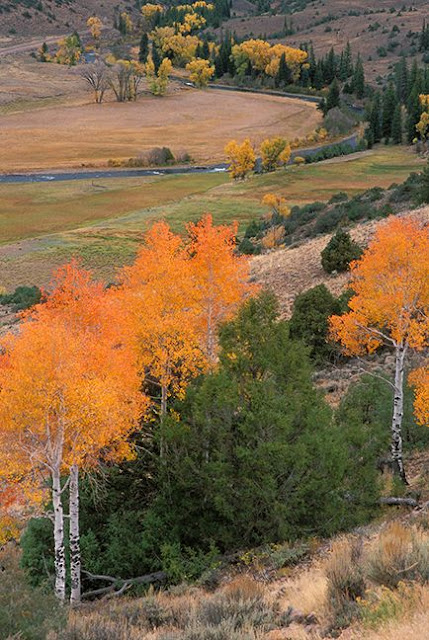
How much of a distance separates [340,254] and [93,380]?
24141 mm

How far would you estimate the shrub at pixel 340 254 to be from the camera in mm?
36366

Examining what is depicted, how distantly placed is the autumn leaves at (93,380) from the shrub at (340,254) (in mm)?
14340

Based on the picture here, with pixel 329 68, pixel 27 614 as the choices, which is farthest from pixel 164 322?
pixel 329 68

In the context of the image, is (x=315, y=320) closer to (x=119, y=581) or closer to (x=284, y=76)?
(x=119, y=581)


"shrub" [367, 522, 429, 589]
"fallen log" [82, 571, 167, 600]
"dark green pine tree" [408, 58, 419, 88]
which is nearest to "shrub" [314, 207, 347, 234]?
"fallen log" [82, 571, 167, 600]

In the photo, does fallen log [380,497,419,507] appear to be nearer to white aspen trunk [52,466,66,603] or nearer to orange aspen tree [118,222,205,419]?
orange aspen tree [118,222,205,419]

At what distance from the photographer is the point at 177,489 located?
636 inches

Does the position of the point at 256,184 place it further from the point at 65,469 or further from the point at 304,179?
the point at 65,469

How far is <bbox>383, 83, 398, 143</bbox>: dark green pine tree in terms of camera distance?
122250 mm

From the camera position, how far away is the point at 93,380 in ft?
49.2

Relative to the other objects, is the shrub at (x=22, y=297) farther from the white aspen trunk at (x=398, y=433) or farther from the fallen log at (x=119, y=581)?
the fallen log at (x=119, y=581)

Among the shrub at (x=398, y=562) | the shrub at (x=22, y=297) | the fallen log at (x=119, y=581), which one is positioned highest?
the shrub at (x=398, y=562)

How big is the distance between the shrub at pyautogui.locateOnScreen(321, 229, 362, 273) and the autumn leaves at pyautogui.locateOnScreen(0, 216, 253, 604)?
1434cm

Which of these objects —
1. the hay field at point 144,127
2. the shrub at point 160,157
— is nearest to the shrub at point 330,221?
the shrub at point 160,157
